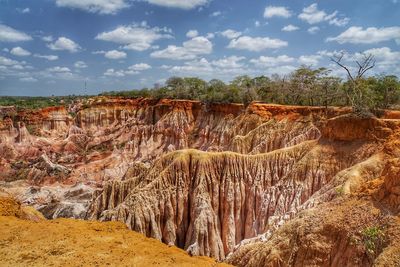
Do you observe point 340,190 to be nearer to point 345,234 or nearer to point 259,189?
point 345,234

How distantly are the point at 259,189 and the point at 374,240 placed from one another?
481 inches

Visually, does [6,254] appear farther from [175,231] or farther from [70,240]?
[175,231]

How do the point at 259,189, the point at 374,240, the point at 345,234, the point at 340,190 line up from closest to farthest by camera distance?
the point at 374,240
the point at 345,234
the point at 340,190
the point at 259,189

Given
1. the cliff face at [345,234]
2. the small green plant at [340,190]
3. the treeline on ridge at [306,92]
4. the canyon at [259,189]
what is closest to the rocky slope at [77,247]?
the cliff face at [345,234]

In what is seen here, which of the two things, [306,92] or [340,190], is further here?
[306,92]

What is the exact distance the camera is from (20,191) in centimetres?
4666

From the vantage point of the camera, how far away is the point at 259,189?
25641 millimetres

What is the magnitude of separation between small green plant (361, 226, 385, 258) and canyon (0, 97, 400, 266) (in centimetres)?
7

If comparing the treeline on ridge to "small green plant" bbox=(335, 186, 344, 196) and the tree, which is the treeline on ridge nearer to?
the tree

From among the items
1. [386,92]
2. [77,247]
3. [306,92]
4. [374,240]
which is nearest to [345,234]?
[374,240]

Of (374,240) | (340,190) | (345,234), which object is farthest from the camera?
(340,190)

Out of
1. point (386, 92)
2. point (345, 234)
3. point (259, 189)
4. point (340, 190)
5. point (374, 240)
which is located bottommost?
point (259, 189)

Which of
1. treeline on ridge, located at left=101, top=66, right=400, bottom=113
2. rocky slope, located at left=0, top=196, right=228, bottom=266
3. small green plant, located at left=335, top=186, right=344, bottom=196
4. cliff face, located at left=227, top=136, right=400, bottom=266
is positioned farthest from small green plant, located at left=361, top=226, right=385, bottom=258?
treeline on ridge, located at left=101, top=66, right=400, bottom=113

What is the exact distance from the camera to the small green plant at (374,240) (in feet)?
43.9
